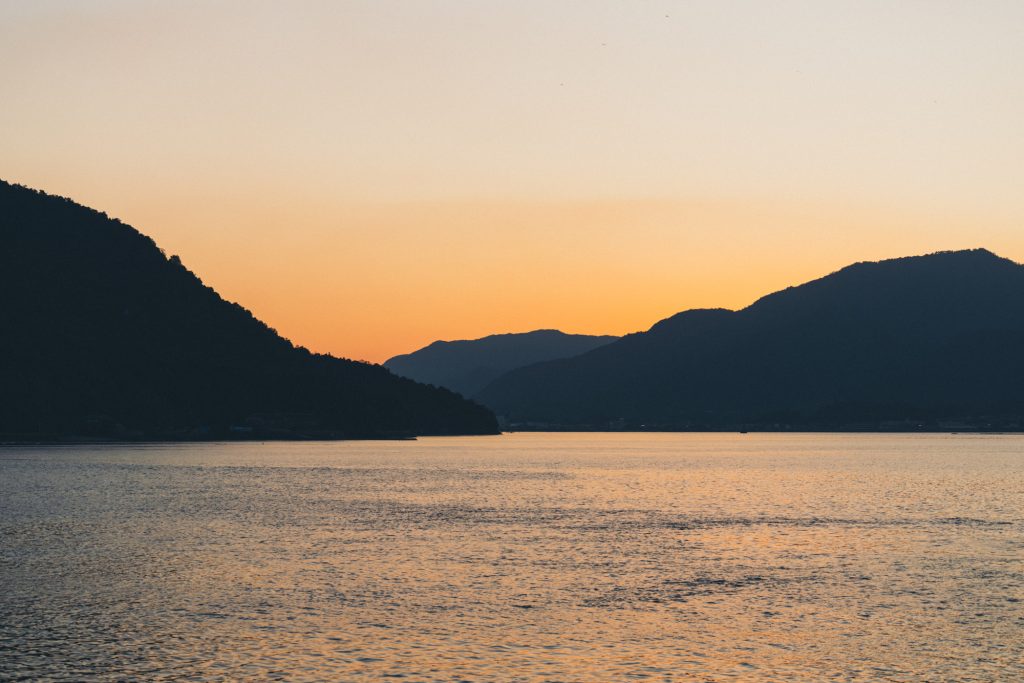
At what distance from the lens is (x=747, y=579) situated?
60781 mm

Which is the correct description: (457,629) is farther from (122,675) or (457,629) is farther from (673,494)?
(673,494)

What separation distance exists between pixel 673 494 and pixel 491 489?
80.6 ft

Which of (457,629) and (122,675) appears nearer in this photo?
(122,675)

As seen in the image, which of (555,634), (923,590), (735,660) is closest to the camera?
(735,660)

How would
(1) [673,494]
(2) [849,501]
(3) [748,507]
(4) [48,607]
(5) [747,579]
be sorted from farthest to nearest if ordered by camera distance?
1. (1) [673,494]
2. (2) [849,501]
3. (3) [748,507]
4. (5) [747,579]
5. (4) [48,607]

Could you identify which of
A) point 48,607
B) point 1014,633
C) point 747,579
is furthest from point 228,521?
point 1014,633

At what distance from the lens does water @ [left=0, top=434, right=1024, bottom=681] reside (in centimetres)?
4044

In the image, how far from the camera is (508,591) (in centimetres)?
5647

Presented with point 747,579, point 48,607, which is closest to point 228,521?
point 48,607

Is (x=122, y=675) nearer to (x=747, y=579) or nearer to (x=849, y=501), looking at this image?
(x=747, y=579)

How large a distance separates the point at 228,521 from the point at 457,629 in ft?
179

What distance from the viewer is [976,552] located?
73.4m

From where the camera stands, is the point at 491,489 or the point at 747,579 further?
the point at 491,489

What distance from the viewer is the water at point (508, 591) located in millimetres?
40438
